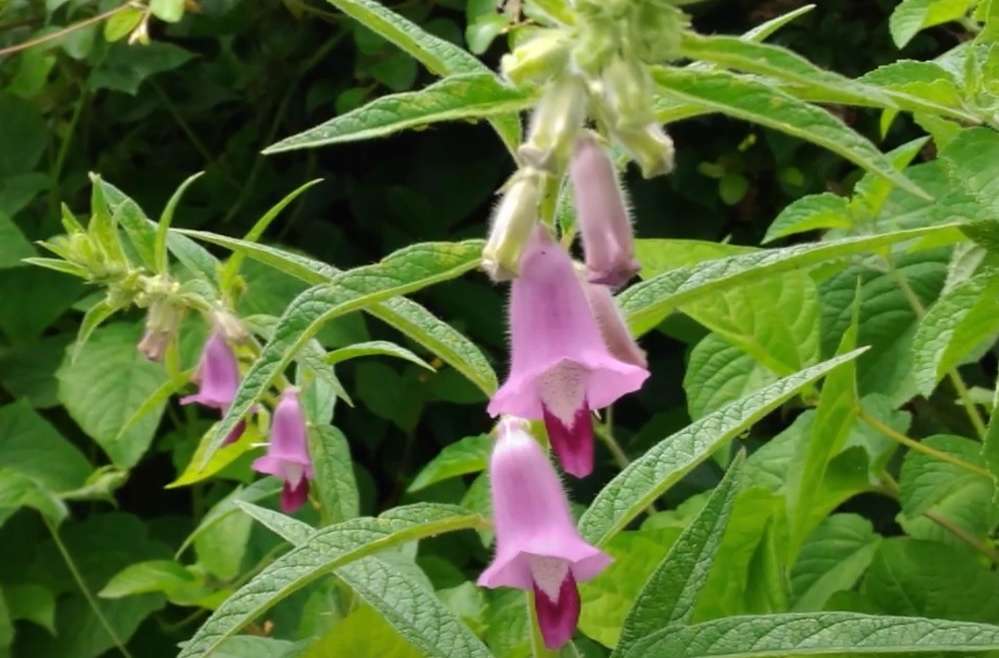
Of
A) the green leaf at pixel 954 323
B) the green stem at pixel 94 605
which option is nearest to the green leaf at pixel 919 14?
the green leaf at pixel 954 323

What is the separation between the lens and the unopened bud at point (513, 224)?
612 mm

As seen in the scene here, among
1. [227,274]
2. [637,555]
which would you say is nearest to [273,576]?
[637,555]

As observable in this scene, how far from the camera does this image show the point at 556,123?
1.92 ft

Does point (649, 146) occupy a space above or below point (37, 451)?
above

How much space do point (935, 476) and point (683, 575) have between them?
34 centimetres

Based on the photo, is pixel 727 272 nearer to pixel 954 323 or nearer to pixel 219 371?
pixel 954 323

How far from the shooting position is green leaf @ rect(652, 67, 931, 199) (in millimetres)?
551

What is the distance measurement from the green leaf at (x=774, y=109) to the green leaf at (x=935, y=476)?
545 millimetres

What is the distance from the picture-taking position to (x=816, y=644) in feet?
2.29

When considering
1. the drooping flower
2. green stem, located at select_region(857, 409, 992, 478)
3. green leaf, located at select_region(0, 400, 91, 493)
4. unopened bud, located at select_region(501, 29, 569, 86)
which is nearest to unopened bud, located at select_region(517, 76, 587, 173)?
unopened bud, located at select_region(501, 29, 569, 86)

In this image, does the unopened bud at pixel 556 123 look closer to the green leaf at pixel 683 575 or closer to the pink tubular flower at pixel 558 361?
the pink tubular flower at pixel 558 361

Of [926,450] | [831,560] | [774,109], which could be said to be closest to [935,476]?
[926,450]

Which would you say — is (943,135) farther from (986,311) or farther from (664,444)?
(664,444)

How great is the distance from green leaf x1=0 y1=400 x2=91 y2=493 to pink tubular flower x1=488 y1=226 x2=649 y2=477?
4.14ft
